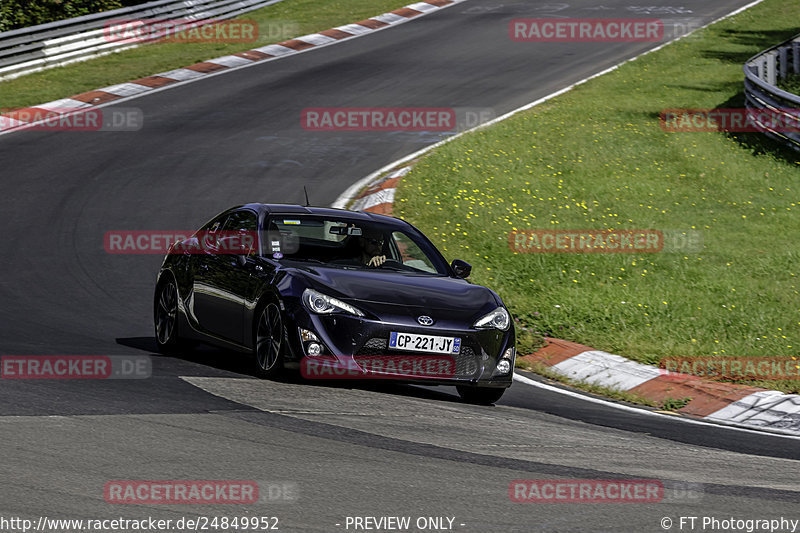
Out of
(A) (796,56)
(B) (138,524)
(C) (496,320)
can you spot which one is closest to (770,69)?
(A) (796,56)

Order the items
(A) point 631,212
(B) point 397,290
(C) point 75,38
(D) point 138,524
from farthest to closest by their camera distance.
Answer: (C) point 75,38 < (A) point 631,212 < (B) point 397,290 < (D) point 138,524

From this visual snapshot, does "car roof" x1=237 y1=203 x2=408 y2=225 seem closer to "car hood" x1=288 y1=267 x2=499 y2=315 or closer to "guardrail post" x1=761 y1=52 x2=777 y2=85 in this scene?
"car hood" x1=288 y1=267 x2=499 y2=315

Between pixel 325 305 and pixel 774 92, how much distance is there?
15.9m

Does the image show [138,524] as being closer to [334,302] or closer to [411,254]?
[334,302]

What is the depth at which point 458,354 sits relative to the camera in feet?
29.0

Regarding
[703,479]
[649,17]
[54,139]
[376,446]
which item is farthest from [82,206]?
[649,17]

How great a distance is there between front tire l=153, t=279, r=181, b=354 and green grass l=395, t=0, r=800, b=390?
3653 mm

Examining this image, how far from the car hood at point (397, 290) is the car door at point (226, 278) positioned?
754 millimetres

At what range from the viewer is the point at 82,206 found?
1653 centimetres

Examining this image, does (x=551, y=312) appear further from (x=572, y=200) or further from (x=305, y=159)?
(x=305, y=159)

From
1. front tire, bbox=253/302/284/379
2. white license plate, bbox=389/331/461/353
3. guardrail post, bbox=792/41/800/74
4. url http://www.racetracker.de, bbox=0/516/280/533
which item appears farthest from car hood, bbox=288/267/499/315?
guardrail post, bbox=792/41/800/74

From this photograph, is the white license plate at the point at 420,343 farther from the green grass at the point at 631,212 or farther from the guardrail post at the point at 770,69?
the guardrail post at the point at 770,69

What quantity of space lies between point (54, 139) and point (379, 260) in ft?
40.4

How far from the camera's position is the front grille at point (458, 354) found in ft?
28.2
